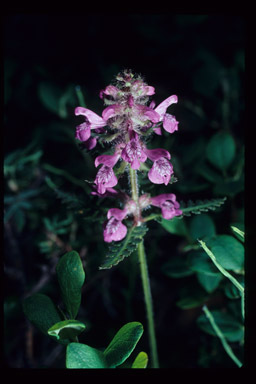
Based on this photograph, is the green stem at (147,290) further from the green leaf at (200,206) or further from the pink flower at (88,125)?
the pink flower at (88,125)

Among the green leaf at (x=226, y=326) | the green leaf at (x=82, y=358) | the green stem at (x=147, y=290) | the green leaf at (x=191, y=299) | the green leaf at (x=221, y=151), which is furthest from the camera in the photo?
the green leaf at (x=221, y=151)

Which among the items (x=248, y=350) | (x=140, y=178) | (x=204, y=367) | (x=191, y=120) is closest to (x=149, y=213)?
(x=140, y=178)

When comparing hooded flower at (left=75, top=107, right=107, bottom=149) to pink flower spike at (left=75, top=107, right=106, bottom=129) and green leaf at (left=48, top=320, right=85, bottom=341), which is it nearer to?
pink flower spike at (left=75, top=107, right=106, bottom=129)

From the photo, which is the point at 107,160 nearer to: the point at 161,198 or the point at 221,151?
the point at 161,198

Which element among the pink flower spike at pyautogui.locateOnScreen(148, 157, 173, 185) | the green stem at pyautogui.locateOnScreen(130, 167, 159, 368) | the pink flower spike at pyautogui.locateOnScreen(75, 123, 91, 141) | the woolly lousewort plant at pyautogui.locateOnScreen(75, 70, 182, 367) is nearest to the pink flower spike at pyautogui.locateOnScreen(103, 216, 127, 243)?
the woolly lousewort plant at pyautogui.locateOnScreen(75, 70, 182, 367)

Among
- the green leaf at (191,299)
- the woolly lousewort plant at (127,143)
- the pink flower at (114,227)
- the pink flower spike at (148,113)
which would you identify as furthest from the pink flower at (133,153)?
the green leaf at (191,299)
